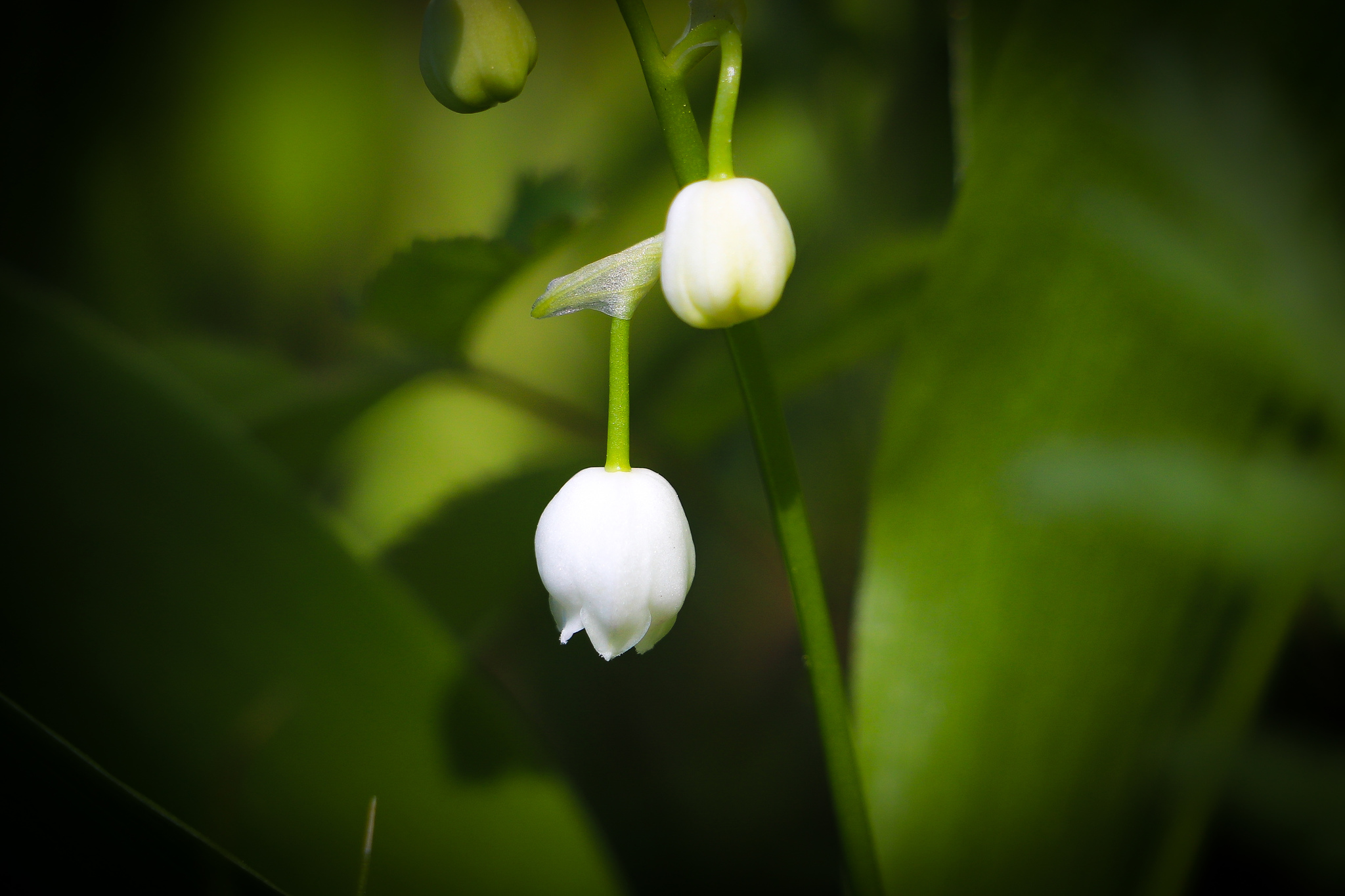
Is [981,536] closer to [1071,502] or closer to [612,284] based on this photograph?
[1071,502]

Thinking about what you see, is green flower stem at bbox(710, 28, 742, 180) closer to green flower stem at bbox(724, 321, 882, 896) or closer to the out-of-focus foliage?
green flower stem at bbox(724, 321, 882, 896)

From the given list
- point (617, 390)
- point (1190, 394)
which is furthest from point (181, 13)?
point (1190, 394)

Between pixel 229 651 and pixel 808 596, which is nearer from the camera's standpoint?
pixel 808 596

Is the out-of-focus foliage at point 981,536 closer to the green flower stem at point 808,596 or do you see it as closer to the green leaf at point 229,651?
the green leaf at point 229,651

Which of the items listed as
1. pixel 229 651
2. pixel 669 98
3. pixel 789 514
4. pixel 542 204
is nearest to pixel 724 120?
pixel 669 98

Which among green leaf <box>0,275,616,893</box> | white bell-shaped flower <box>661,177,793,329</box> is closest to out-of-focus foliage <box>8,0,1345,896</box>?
green leaf <box>0,275,616,893</box>

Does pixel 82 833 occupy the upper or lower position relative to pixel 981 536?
lower
